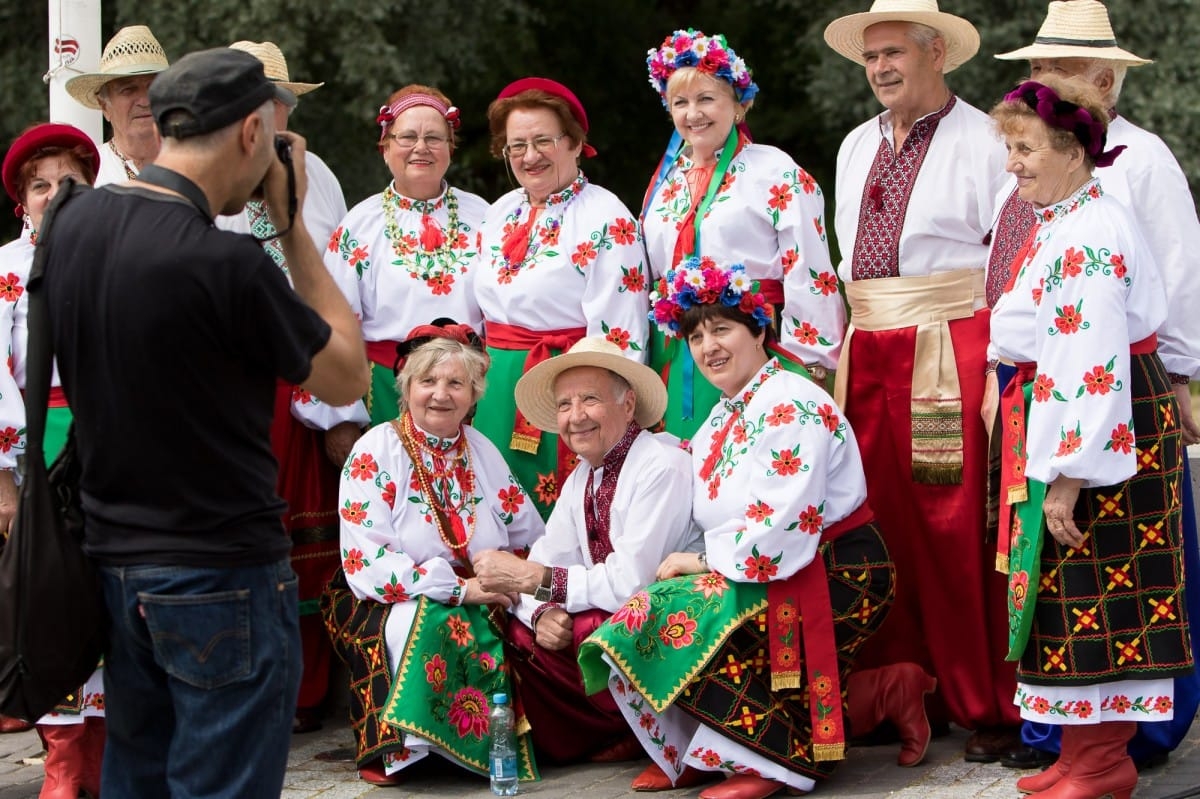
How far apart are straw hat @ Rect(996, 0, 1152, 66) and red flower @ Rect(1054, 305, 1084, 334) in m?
1.12

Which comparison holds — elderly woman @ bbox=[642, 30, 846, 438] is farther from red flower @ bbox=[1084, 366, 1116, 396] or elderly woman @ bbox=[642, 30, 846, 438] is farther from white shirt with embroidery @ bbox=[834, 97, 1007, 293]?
red flower @ bbox=[1084, 366, 1116, 396]

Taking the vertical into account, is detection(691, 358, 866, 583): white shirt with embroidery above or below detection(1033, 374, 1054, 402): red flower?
below

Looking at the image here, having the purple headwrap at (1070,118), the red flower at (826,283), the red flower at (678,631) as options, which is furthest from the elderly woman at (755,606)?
the purple headwrap at (1070,118)

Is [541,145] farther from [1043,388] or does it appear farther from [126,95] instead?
[1043,388]

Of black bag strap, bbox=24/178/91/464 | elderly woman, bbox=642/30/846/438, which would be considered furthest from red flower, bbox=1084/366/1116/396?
black bag strap, bbox=24/178/91/464

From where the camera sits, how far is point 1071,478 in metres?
4.30

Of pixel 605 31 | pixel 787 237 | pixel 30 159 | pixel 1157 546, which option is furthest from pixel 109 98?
pixel 605 31

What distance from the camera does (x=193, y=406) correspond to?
3.00m

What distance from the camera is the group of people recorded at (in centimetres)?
441

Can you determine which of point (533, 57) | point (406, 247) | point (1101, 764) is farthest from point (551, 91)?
point (533, 57)

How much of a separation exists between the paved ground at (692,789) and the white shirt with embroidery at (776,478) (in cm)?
69

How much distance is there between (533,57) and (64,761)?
9.97 meters

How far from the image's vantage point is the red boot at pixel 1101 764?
14.6 feet

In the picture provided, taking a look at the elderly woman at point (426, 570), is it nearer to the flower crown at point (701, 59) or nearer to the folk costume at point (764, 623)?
the folk costume at point (764, 623)
